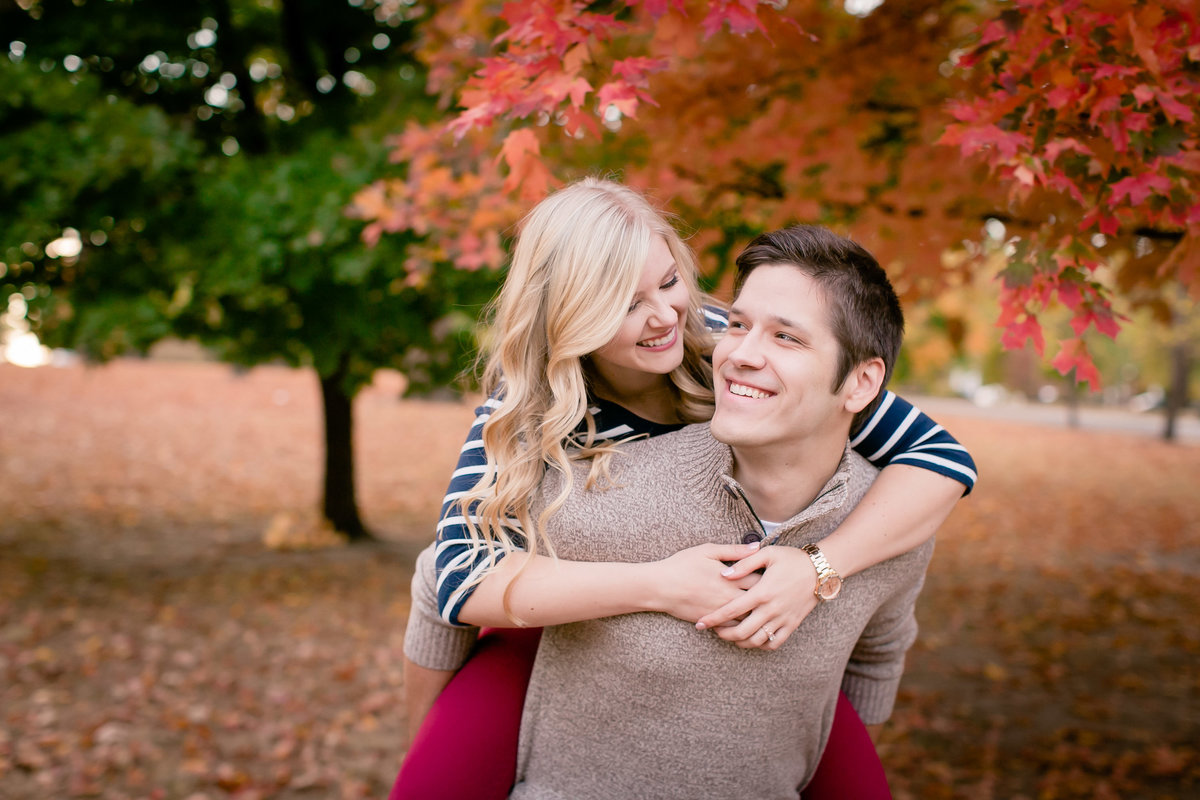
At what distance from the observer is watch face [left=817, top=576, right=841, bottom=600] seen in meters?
1.85

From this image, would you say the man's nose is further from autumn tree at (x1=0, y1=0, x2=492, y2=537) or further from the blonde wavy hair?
autumn tree at (x1=0, y1=0, x2=492, y2=537)

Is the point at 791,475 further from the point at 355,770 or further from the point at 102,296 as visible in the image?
the point at 102,296

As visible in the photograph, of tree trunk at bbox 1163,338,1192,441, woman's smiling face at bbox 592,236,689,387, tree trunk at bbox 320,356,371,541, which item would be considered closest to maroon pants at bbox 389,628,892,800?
woman's smiling face at bbox 592,236,689,387

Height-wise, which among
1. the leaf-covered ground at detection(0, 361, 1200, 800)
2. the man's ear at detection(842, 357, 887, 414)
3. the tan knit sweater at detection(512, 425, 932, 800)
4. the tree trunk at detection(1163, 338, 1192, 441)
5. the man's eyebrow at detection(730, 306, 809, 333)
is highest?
the tree trunk at detection(1163, 338, 1192, 441)

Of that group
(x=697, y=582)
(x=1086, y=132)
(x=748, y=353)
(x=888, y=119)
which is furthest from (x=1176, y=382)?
(x=697, y=582)

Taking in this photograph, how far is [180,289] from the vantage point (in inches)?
236

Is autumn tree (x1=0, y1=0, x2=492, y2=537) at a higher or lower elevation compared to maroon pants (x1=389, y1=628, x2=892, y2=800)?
higher

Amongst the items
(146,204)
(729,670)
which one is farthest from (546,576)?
(146,204)

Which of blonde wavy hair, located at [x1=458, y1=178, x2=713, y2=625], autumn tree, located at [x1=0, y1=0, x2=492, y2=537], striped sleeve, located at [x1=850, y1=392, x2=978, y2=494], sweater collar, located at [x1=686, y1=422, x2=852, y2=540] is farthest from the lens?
autumn tree, located at [x1=0, y1=0, x2=492, y2=537]

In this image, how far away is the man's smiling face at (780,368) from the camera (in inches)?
72.5

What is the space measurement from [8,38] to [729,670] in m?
6.83

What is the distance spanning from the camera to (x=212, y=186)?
5.64 meters

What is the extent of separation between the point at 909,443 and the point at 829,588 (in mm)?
560

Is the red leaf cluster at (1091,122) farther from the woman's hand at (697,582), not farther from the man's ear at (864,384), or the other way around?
the woman's hand at (697,582)
